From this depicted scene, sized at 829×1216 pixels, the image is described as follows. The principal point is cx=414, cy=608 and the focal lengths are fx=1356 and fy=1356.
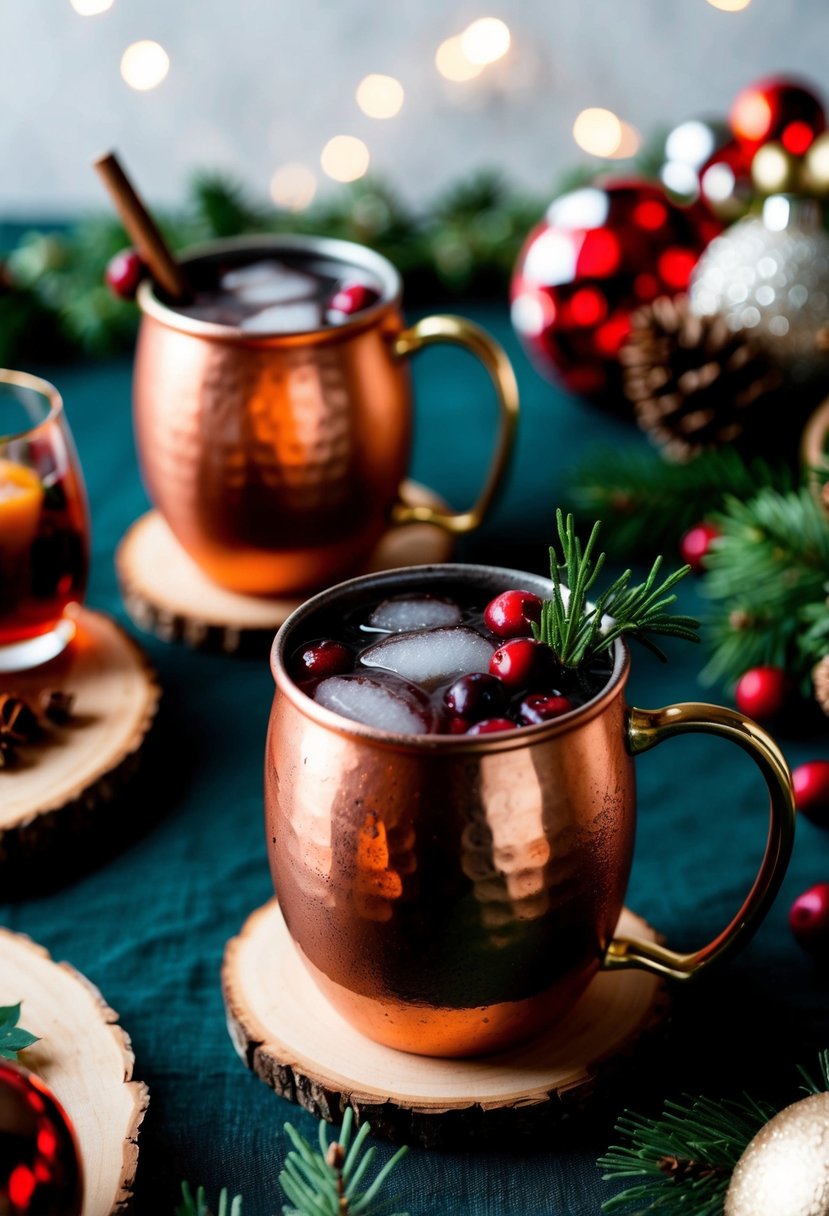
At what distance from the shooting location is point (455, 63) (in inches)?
86.3

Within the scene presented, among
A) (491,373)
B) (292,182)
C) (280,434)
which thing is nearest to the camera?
(280,434)

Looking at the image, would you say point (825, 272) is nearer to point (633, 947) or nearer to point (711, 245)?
point (711, 245)

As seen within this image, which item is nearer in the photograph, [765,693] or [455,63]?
Answer: [765,693]

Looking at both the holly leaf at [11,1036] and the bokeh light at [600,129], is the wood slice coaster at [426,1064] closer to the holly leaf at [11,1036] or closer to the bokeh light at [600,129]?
the holly leaf at [11,1036]

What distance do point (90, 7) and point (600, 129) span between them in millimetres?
831

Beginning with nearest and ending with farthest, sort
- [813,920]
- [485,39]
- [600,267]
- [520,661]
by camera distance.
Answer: [520,661] < [813,920] < [600,267] < [485,39]

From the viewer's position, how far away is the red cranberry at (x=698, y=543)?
3.66 feet

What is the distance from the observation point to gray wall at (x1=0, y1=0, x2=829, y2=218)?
7.01 feet

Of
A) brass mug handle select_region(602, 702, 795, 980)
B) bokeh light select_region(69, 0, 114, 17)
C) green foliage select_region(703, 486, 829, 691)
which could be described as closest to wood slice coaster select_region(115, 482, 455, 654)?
green foliage select_region(703, 486, 829, 691)

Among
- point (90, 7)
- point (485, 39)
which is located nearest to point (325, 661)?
point (90, 7)

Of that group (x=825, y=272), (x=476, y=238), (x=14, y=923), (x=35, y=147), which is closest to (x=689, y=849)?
(x=14, y=923)

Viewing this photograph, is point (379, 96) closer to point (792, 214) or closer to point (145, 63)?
point (145, 63)

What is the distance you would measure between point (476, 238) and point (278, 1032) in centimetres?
115

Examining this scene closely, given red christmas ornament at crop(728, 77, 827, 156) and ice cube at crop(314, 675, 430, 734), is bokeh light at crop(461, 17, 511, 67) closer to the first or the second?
red christmas ornament at crop(728, 77, 827, 156)
